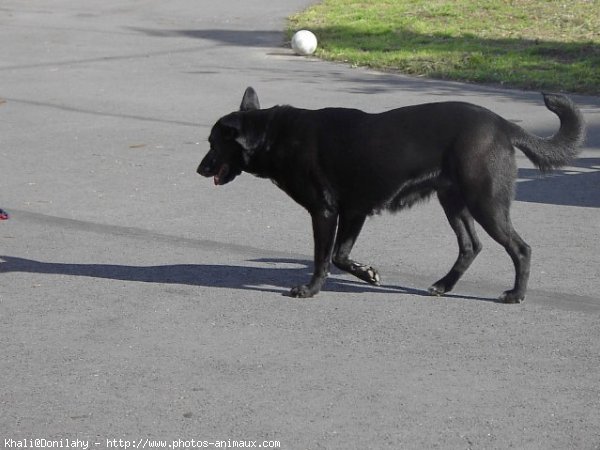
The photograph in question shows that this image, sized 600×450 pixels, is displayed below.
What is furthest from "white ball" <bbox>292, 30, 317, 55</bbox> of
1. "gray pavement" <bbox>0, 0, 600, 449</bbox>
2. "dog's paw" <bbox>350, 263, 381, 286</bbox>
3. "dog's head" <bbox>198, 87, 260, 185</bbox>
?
"dog's paw" <bbox>350, 263, 381, 286</bbox>

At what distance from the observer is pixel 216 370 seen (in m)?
5.81

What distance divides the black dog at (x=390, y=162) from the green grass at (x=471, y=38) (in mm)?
7825

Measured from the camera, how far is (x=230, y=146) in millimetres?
7191

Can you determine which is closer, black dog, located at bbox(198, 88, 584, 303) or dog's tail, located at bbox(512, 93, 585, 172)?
black dog, located at bbox(198, 88, 584, 303)

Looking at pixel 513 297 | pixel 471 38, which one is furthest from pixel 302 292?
pixel 471 38

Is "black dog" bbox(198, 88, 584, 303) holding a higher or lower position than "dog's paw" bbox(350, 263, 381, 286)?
higher

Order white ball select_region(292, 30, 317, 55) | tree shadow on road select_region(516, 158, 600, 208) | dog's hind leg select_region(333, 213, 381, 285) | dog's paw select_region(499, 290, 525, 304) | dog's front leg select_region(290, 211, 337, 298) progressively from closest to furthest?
dog's paw select_region(499, 290, 525, 304)
dog's front leg select_region(290, 211, 337, 298)
dog's hind leg select_region(333, 213, 381, 285)
tree shadow on road select_region(516, 158, 600, 208)
white ball select_region(292, 30, 317, 55)

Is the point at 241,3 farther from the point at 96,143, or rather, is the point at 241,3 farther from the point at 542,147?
the point at 542,147

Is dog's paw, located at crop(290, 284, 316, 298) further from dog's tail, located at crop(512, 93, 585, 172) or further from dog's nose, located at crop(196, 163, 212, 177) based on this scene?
dog's tail, located at crop(512, 93, 585, 172)

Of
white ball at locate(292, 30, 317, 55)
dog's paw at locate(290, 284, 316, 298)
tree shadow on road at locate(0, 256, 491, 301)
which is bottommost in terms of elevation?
white ball at locate(292, 30, 317, 55)

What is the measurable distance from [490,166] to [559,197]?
3107 mm

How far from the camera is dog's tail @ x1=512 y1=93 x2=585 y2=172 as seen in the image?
692 centimetres

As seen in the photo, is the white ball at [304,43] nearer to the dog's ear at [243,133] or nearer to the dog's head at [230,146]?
the dog's head at [230,146]

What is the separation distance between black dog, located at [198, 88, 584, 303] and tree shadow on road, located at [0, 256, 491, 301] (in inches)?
7.1
